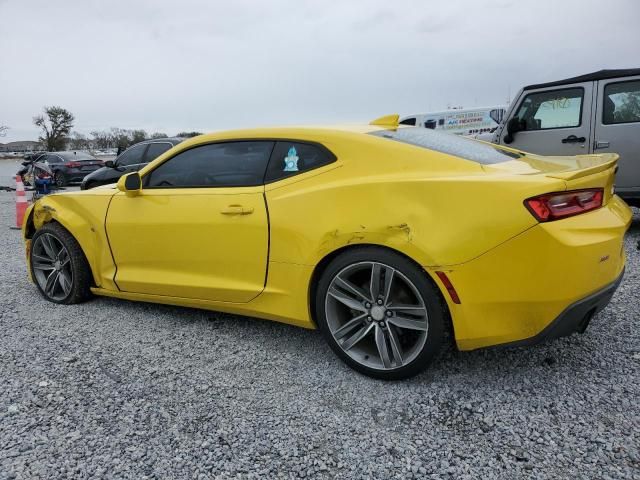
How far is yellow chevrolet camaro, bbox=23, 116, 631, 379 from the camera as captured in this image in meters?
2.20

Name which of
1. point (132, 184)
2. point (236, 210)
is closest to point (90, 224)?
point (132, 184)

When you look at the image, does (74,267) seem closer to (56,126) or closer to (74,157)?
(74,157)

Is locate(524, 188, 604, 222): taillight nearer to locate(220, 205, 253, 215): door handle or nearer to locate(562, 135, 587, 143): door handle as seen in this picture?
locate(220, 205, 253, 215): door handle

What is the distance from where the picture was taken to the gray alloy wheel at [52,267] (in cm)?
391

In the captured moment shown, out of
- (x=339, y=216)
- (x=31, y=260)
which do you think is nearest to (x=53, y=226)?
(x=31, y=260)

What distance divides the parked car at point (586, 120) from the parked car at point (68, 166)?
48.3 feet

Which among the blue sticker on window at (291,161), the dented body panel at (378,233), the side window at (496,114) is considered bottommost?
the dented body panel at (378,233)

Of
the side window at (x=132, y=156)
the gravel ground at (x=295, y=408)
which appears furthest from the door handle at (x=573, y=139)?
the side window at (x=132, y=156)

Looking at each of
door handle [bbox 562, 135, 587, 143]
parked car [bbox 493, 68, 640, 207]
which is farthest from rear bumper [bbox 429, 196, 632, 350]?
door handle [bbox 562, 135, 587, 143]

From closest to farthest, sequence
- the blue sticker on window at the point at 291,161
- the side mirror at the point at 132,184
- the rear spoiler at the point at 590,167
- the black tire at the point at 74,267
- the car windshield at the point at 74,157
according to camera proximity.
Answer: the rear spoiler at the point at 590,167, the blue sticker on window at the point at 291,161, the side mirror at the point at 132,184, the black tire at the point at 74,267, the car windshield at the point at 74,157

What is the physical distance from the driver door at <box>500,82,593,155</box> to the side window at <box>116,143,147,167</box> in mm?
7345

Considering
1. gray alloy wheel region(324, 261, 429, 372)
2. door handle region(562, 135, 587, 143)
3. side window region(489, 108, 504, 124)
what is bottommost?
gray alloy wheel region(324, 261, 429, 372)

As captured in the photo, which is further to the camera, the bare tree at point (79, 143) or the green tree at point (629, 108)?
the bare tree at point (79, 143)

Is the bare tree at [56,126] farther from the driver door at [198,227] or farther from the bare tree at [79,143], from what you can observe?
the driver door at [198,227]
